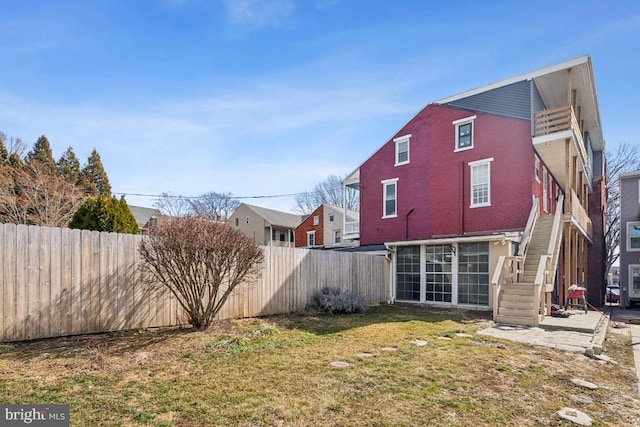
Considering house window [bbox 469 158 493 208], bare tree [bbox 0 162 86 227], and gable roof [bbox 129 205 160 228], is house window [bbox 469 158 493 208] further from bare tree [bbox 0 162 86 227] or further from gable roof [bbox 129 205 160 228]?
gable roof [bbox 129 205 160 228]

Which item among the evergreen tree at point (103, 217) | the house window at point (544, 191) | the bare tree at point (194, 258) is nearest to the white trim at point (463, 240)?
the house window at point (544, 191)

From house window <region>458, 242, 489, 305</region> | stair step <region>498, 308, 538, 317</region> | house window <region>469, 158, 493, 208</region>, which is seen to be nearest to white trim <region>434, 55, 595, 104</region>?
house window <region>469, 158, 493, 208</region>

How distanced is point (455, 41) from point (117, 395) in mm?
10705

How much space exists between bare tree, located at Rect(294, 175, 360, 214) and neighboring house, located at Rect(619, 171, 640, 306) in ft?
71.4

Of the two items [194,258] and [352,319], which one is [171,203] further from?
[194,258]

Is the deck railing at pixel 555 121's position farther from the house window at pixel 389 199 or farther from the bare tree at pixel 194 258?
the bare tree at pixel 194 258

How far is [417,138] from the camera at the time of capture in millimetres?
15984

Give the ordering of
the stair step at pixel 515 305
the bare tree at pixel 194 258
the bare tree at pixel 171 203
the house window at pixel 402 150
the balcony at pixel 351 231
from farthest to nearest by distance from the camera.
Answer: the bare tree at pixel 171 203 → the balcony at pixel 351 231 → the house window at pixel 402 150 → the stair step at pixel 515 305 → the bare tree at pixel 194 258

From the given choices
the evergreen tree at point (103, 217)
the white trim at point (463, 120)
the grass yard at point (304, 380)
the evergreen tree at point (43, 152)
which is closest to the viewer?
the grass yard at point (304, 380)

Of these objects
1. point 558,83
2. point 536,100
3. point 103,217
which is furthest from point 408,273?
point 103,217

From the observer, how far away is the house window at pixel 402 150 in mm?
16406

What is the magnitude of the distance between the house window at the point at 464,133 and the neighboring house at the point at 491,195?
4cm

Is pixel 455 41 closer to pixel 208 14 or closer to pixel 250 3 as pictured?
pixel 250 3

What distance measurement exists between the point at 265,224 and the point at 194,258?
83.6 feet
